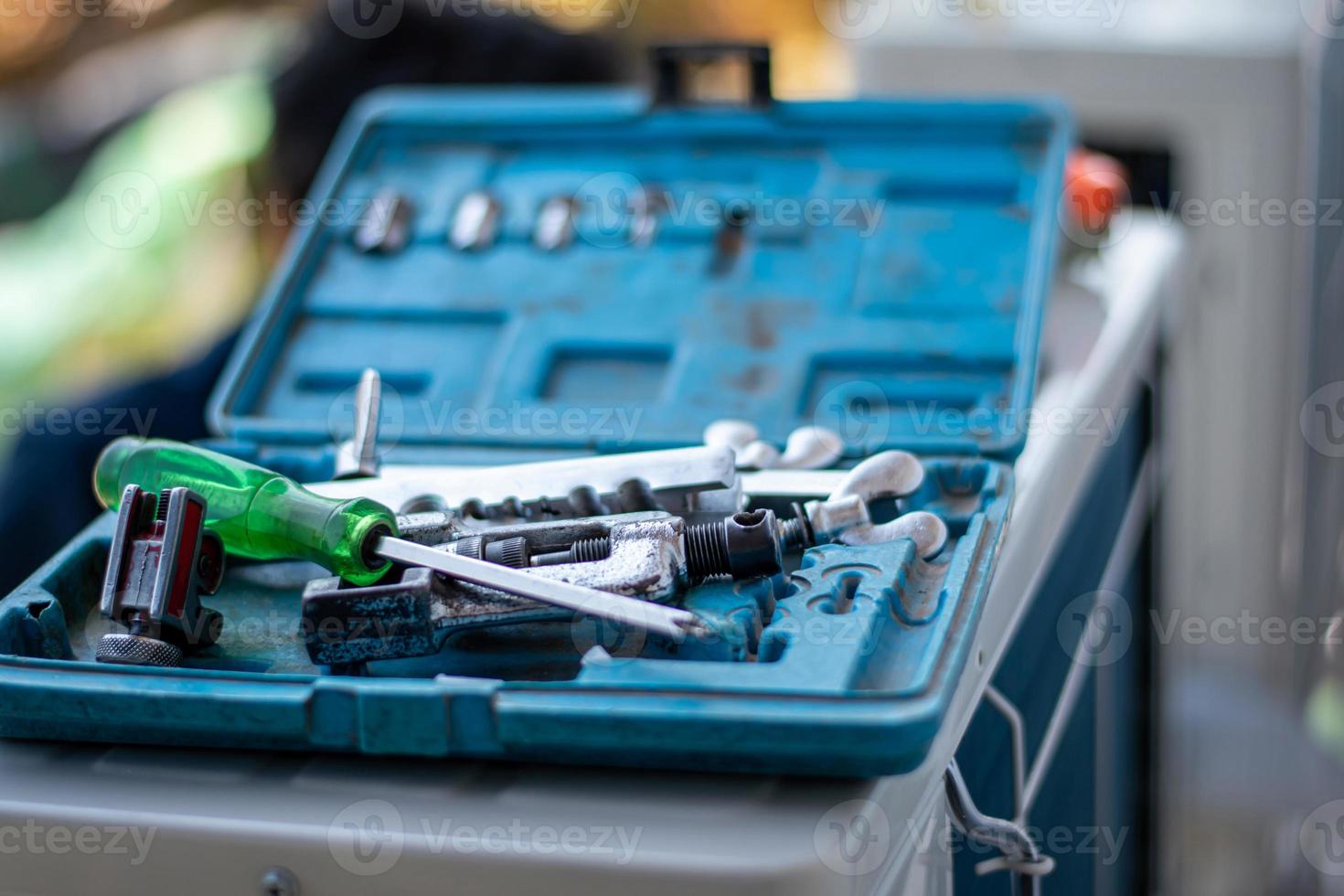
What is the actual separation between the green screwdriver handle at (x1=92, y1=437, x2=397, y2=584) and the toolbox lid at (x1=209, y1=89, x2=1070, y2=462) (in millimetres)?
193

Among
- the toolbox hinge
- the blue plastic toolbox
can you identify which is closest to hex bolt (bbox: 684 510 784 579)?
the blue plastic toolbox

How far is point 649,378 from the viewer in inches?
37.2

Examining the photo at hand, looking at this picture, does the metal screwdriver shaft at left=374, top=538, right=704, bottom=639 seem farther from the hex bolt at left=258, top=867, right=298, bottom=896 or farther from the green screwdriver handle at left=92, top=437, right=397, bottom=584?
the hex bolt at left=258, top=867, right=298, bottom=896

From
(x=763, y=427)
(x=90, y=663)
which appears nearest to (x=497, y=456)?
(x=763, y=427)

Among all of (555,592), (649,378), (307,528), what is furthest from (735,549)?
(649,378)

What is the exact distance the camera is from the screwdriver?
577 mm

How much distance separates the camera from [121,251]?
2.00 m

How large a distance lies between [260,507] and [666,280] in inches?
15.8

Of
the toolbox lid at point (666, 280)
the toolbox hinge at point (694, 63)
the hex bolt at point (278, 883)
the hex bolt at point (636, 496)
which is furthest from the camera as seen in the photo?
the toolbox hinge at point (694, 63)

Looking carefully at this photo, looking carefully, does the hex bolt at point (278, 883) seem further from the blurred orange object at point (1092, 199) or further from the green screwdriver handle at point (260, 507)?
the blurred orange object at point (1092, 199)

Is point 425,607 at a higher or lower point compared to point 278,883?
higher

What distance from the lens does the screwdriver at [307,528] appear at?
0.58m

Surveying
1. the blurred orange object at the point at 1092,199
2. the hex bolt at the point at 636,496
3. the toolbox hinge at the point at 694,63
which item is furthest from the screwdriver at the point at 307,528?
the blurred orange object at the point at 1092,199

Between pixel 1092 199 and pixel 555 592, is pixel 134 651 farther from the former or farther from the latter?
pixel 1092 199
